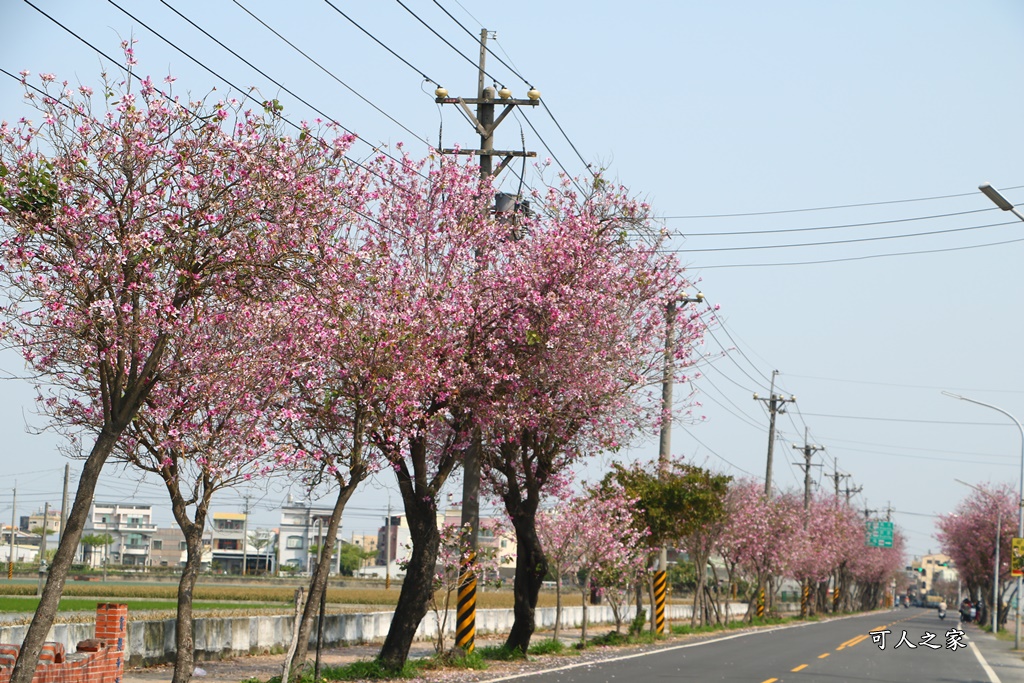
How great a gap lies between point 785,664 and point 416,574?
31.8 ft

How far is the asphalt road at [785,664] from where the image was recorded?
21594mm

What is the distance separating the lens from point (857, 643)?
37.4 metres

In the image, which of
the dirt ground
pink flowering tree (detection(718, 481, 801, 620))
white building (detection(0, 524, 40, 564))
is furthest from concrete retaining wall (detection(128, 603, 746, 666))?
white building (detection(0, 524, 40, 564))

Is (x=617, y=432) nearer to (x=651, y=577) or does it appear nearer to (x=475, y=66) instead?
(x=475, y=66)

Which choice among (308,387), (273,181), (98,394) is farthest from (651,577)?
(273,181)

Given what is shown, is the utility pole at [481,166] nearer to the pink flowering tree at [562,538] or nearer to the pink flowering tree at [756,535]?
the pink flowering tree at [562,538]

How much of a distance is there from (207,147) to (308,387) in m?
5.46

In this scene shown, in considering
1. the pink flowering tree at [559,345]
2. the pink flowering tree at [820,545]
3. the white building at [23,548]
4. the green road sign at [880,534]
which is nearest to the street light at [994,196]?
the pink flowering tree at [559,345]

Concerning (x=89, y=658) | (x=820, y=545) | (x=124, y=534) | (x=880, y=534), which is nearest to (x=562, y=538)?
(x=89, y=658)

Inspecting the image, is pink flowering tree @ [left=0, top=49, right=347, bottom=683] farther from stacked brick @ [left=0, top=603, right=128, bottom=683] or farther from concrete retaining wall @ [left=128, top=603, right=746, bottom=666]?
concrete retaining wall @ [left=128, top=603, right=746, bottom=666]

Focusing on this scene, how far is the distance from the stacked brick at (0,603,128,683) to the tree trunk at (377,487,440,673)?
18.6 feet

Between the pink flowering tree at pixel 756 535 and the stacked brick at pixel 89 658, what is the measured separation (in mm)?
37353

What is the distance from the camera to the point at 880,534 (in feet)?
300

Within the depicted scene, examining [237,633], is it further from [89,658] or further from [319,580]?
[89,658]
